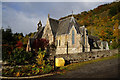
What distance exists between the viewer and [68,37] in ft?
88.0

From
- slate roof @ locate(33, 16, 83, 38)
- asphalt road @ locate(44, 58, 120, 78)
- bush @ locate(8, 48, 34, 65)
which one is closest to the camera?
asphalt road @ locate(44, 58, 120, 78)

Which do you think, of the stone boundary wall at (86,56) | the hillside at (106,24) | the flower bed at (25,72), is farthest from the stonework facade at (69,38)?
the flower bed at (25,72)

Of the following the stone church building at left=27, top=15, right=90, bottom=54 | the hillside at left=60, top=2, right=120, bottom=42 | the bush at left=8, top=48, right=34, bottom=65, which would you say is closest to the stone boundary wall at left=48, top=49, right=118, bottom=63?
the bush at left=8, top=48, right=34, bottom=65

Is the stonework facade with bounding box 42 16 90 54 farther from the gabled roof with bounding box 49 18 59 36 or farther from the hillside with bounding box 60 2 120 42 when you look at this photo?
the hillside with bounding box 60 2 120 42

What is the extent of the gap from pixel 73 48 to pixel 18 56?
610 inches

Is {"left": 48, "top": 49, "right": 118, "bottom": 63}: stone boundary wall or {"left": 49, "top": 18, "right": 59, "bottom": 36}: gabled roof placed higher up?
{"left": 49, "top": 18, "right": 59, "bottom": 36}: gabled roof

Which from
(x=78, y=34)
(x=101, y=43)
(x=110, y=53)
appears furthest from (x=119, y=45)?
(x=101, y=43)

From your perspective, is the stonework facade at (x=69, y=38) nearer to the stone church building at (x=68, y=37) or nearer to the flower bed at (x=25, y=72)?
the stone church building at (x=68, y=37)

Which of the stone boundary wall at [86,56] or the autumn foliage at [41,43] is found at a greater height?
the autumn foliage at [41,43]

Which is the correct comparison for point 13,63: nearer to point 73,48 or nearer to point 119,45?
point 73,48

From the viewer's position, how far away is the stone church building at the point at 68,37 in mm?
24491

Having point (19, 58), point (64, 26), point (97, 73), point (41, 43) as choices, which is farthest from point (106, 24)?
point (19, 58)

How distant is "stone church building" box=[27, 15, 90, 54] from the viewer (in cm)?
2449

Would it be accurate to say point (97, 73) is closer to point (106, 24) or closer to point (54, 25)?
point (54, 25)
